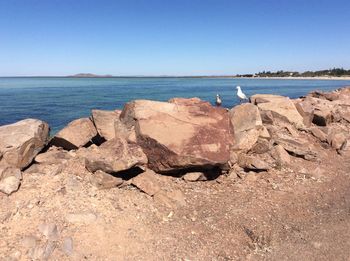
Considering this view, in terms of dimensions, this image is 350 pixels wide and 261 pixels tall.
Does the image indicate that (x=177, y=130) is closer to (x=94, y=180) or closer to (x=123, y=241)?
(x=94, y=180)

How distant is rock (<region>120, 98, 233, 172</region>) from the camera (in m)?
8.71

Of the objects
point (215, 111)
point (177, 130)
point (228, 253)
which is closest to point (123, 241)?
point (228, 253)

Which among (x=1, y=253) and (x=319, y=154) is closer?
(x=1, y=253)

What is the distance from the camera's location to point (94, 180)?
8367 millimetres

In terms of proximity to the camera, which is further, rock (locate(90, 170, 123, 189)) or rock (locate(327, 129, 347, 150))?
rock (locate(327, 129, 347, 150))

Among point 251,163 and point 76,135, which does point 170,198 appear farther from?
point 76,135

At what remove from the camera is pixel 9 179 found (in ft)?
25.7

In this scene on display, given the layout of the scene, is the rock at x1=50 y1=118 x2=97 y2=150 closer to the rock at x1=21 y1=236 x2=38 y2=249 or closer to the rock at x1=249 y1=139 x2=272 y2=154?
the rock at x1=21 y1=236 x2=38 y2=249

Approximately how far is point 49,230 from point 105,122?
3715 millimetres

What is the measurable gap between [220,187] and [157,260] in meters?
3.21

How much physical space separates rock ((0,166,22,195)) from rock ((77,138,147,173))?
1.53 metres

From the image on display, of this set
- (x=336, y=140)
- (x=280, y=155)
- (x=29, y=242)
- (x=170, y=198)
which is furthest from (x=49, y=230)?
(x=336, y=140)

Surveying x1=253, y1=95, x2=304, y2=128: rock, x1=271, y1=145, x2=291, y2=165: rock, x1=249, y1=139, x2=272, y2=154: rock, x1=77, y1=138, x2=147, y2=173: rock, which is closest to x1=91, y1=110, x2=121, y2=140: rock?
x1=77, y1=138, x2=147, y2=173: rock

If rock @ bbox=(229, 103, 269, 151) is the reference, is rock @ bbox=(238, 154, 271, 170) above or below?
below
